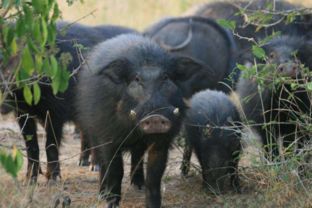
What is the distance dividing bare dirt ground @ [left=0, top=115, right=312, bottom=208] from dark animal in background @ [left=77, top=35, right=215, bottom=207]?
400 mm

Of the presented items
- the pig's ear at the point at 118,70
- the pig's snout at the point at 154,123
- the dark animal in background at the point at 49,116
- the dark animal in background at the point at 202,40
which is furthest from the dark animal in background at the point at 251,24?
the pig's snout at the point at 154,123

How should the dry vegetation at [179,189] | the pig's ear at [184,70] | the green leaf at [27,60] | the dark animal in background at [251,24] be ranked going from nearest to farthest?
the green leaf at [27,60], the dry vegetation at [179,189], the pig's ear at [184,70], the dark animal in background at [251,24]

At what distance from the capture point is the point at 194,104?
7605 millimetres

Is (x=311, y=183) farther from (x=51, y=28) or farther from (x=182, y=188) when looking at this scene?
(x=51, y=28)

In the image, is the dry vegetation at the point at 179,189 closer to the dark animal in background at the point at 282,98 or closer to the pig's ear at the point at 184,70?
the dark animal in background at the point at 282,98

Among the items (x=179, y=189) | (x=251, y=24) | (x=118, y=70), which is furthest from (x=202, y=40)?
(x=118, y=70)

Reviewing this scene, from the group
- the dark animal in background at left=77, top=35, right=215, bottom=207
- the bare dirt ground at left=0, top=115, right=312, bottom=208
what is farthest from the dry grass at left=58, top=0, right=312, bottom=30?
the dark animal in background at left=77, top=35, right=215, bottom=207

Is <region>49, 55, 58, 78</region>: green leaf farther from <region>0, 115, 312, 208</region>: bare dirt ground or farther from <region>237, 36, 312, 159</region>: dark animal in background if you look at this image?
<region>237, 36, 312, 159</region>: dark animal in background

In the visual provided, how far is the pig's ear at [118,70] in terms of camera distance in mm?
6176

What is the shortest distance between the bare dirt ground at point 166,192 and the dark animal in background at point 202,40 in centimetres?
186

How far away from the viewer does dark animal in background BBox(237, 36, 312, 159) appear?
6.90 m

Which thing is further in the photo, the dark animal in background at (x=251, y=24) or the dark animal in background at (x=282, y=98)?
the dark animal in background at (x=251, y=24)

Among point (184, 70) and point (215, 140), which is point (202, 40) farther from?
point (184, 70)

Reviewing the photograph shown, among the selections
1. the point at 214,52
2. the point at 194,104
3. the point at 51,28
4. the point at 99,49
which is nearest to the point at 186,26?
the point at 214,52
